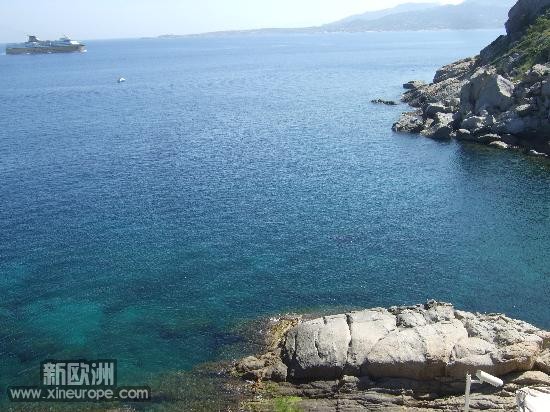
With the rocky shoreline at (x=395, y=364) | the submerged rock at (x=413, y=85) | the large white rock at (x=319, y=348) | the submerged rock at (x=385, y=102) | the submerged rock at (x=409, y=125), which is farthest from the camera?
the submerged rock at (x=413, y=85)

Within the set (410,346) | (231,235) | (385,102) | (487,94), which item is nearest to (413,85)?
(385,102)

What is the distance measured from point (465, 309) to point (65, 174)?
67.5 m

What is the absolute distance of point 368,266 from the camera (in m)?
60.5

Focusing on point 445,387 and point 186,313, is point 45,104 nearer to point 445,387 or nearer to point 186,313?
point 186,313

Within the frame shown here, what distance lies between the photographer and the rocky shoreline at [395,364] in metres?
39.1

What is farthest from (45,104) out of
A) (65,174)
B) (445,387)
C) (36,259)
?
(445,387)

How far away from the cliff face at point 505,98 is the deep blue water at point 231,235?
6.54 meters

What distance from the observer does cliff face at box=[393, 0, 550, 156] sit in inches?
4104

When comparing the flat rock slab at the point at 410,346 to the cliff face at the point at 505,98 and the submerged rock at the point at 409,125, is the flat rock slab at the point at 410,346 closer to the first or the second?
the cliff face at the point at 505,98

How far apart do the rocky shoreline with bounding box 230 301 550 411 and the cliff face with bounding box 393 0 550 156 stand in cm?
6724

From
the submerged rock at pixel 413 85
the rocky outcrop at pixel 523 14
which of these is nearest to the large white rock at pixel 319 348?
the rocky outcrop at pixel 523 14

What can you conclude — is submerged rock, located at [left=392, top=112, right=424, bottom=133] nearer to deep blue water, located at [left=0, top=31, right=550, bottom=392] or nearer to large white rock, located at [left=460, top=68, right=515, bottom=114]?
deep blue water, located at [left=0, top=31, right=550, bottom=392]

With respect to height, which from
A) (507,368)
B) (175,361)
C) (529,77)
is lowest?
(175,361)

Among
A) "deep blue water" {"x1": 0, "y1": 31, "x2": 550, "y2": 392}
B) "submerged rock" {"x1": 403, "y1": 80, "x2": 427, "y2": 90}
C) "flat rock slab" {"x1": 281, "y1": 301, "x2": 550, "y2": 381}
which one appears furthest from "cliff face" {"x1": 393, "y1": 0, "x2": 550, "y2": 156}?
"flat rock slab" {"x1": 281, "y1": 301, "x2": 550, "y2": 381}
